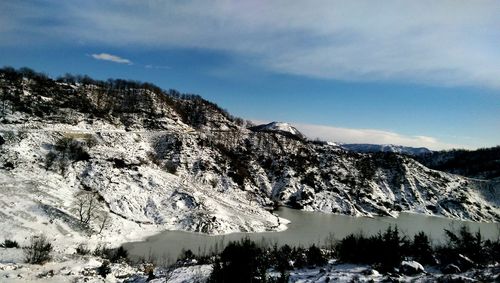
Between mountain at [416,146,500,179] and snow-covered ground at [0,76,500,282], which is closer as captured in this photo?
snow-covered ground at [0,76,500,282]

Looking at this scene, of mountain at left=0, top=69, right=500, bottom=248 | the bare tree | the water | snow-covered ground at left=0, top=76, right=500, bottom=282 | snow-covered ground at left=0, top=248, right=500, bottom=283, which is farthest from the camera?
mountain at left=0, top=69, right=500, bottom=248

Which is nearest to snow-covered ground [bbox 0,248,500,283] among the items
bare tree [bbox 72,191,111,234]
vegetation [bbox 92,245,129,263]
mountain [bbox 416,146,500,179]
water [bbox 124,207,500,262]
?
vegetation [bbox 92,245,129,263]

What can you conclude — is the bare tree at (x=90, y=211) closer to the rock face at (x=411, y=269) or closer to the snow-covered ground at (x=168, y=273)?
the snow-covered ground at (x=168, y=273)

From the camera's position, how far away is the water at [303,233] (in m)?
42.8

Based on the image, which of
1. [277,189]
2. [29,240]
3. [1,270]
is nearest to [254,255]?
[1,270]

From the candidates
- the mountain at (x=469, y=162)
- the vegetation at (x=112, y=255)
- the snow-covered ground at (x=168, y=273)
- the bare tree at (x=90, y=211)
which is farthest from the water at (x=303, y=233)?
the mountain at (x=469, y=162)

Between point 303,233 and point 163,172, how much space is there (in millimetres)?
28845

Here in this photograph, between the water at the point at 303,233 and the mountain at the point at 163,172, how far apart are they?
287 cm

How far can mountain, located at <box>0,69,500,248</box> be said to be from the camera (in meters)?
48.6

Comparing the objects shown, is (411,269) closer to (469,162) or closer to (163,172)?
(163,172)

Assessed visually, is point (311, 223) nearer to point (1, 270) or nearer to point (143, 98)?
point (1, 270)

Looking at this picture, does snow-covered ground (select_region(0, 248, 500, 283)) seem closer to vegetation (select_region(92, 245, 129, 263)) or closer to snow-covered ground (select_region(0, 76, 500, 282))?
snow-covered ground (select_region(0, 76, 500, 282))

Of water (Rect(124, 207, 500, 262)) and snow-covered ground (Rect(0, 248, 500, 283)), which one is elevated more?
snow-covered ground (Rect(0, 248, 500, 283))

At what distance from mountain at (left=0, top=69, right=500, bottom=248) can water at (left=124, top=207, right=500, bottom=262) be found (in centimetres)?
287
